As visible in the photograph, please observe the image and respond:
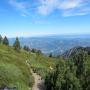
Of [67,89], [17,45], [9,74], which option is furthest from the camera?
[17,45]

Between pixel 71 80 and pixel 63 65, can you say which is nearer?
pixel 71 80

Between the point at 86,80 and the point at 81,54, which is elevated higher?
the point at 81,54

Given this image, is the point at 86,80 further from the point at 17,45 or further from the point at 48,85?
the point at 17,45

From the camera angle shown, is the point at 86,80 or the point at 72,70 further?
the point at 72,70

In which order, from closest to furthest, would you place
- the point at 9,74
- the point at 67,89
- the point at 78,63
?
the point at 67,89, the point at 9,74, the point at 78,63

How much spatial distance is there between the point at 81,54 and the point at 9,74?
97.5 ft

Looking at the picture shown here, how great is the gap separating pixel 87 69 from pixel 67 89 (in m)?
14.7

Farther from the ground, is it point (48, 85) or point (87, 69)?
point (87, 69)

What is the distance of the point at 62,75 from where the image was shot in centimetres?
7519

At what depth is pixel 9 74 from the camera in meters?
74.5

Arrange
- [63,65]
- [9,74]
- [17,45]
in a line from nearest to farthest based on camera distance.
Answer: [9,74]
[63,65]
[17,45]

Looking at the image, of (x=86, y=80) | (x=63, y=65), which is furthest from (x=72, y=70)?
(x=86, y=80)

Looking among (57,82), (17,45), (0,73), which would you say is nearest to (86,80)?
(57,82)

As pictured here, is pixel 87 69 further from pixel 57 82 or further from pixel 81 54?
pixel 57 82
